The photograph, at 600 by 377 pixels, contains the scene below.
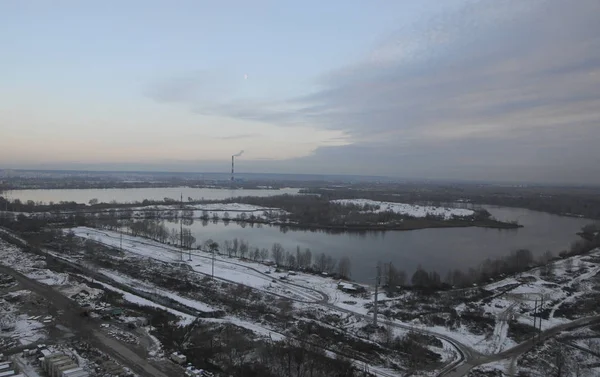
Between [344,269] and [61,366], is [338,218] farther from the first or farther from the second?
[61,366]

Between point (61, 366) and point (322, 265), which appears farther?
point (322, 265)

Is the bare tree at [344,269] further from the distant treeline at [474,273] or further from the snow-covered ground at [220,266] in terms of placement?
the snow-covered ground at [220,266]

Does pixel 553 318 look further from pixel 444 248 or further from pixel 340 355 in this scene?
pixel 444 248

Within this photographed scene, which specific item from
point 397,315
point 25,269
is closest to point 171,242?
point 25,269

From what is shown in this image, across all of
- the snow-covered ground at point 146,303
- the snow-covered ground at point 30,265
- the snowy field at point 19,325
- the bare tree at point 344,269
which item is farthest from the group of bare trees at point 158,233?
the snowy field at point 19,325

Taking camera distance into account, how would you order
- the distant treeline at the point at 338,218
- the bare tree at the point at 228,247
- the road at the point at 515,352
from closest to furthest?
the road at the point at 515,352, the bare tree at the point at 228,247, the distant treeline at the point at 338,218

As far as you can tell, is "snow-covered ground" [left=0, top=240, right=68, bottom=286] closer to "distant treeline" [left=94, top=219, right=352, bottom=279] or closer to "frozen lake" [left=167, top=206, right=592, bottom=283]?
"distant treeline" [left=94, top=219, right=352, bottom=279]

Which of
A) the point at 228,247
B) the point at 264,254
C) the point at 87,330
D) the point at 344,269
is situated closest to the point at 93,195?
the point at 228,247

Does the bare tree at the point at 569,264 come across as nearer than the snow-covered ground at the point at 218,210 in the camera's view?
Yes
